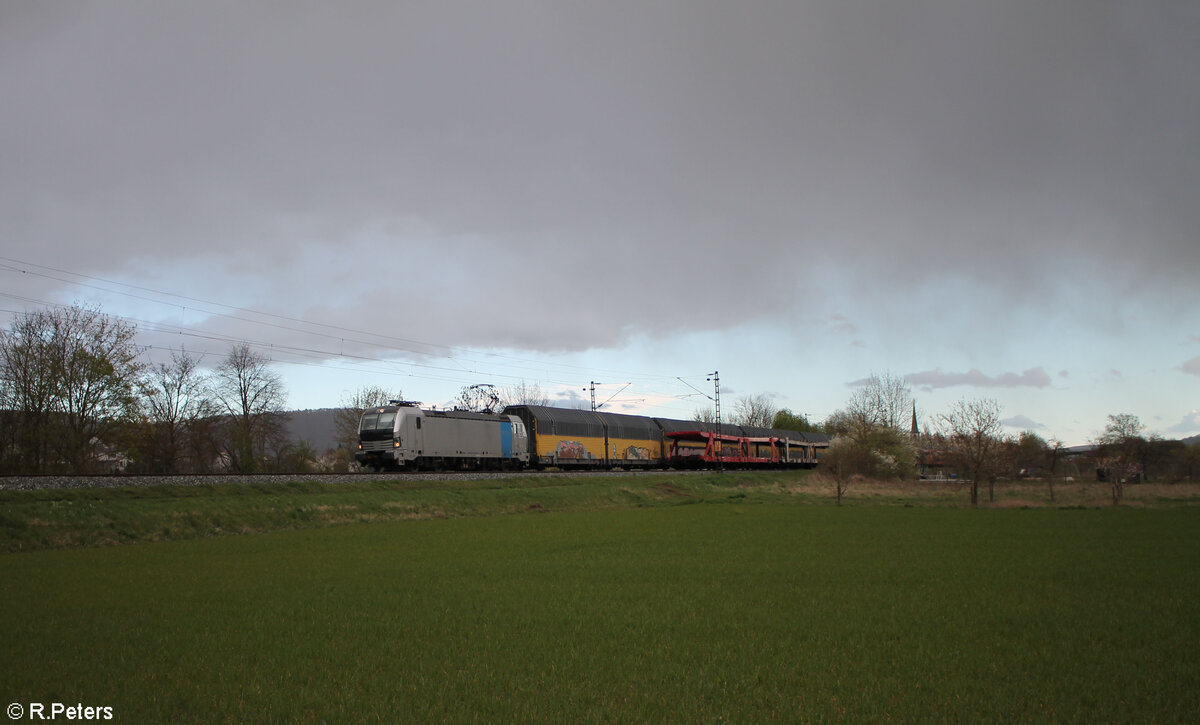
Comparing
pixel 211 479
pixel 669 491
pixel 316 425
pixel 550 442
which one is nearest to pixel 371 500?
pixel 211 479

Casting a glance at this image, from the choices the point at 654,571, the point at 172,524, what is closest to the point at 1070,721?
the point at 654,571

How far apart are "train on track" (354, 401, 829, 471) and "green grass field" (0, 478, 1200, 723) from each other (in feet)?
59.4

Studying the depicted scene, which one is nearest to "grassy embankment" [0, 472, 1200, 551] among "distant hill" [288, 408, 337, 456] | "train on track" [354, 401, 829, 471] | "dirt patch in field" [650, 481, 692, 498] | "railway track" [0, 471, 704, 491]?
"dirt patch in field" [650, 481, 692, 498]

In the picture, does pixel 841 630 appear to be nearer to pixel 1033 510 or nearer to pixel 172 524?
pixel 172 524

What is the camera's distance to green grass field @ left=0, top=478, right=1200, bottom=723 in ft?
22.1

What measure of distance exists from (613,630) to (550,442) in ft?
130

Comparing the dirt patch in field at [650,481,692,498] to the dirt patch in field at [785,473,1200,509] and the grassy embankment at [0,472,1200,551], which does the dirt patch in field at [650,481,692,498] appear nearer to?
the grassy embankment at [0,472,1200,551]

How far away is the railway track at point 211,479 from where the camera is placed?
2370 centimetres

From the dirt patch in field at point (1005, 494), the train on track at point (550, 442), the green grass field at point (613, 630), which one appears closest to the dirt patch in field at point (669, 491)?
the train on track at point (550, 442)

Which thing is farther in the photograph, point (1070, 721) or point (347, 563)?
point (347, 563)

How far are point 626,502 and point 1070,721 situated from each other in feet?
117

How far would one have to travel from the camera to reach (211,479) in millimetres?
29516

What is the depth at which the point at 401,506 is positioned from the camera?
3061cm

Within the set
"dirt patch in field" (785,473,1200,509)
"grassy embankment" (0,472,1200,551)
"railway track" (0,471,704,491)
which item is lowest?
"dirt patch in field" (785,473,1200,509)
